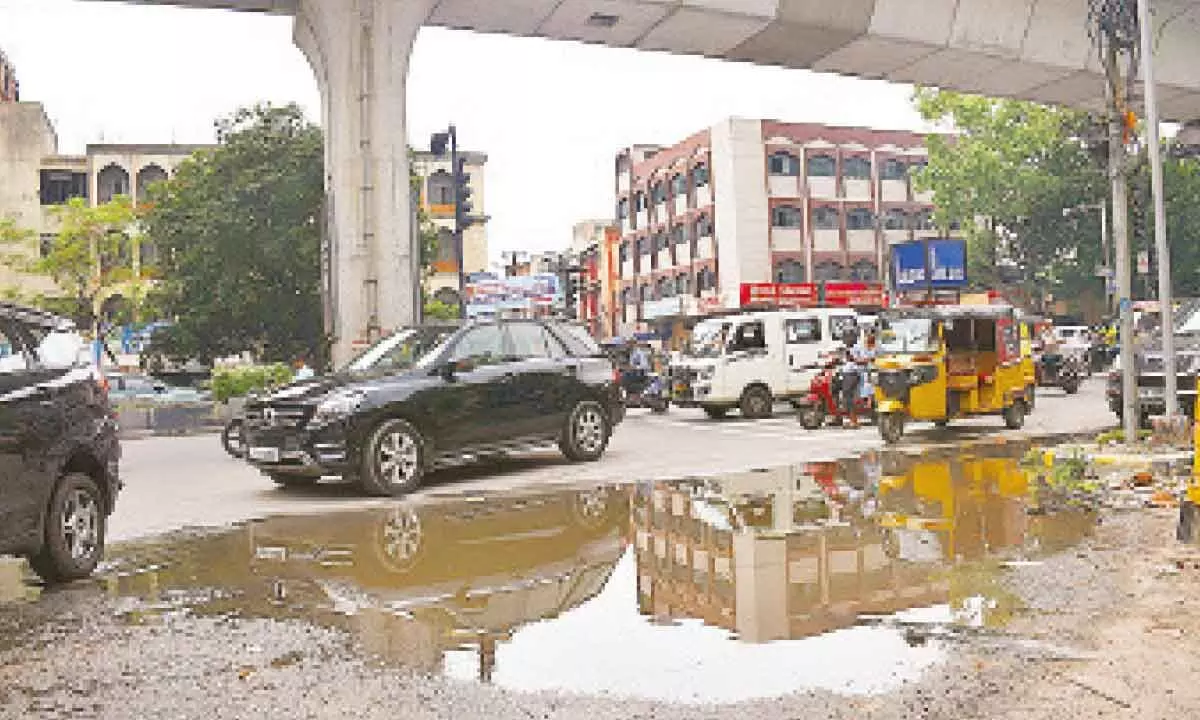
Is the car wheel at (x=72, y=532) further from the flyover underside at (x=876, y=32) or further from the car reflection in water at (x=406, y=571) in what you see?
the flyover underside at (x=876, y=32)

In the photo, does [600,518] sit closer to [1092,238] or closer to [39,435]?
[39,435]

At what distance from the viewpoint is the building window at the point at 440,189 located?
59938 mm

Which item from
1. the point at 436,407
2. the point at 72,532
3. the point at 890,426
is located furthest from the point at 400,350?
the point at 890,426

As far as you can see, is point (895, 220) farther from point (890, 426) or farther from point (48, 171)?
point (48, 171)

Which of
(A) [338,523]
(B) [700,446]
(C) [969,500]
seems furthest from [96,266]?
(C) [969,500]

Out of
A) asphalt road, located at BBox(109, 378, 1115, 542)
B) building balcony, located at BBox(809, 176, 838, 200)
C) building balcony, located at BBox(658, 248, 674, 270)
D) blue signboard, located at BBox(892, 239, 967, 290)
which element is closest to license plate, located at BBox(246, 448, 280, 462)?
asphalt road, located at BBox(109, 378, 1115, 542)

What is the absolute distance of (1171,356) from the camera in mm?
11250

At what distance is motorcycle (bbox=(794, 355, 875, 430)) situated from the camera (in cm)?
1619

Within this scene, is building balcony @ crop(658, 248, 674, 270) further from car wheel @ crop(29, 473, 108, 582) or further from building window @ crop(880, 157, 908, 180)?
car wheel @ crop(29, 473, 108, 582)

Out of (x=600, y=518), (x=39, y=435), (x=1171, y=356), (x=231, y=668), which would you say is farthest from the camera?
(x=1171, y=356)

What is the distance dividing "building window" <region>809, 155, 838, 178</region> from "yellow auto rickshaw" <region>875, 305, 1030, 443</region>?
3844 centimetres

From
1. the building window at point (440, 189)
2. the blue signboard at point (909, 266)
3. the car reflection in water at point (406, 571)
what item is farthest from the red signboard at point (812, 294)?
the car reflection in water at point (406, 571)

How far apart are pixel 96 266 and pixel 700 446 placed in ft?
120

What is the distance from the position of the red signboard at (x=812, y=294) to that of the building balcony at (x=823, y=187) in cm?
482
